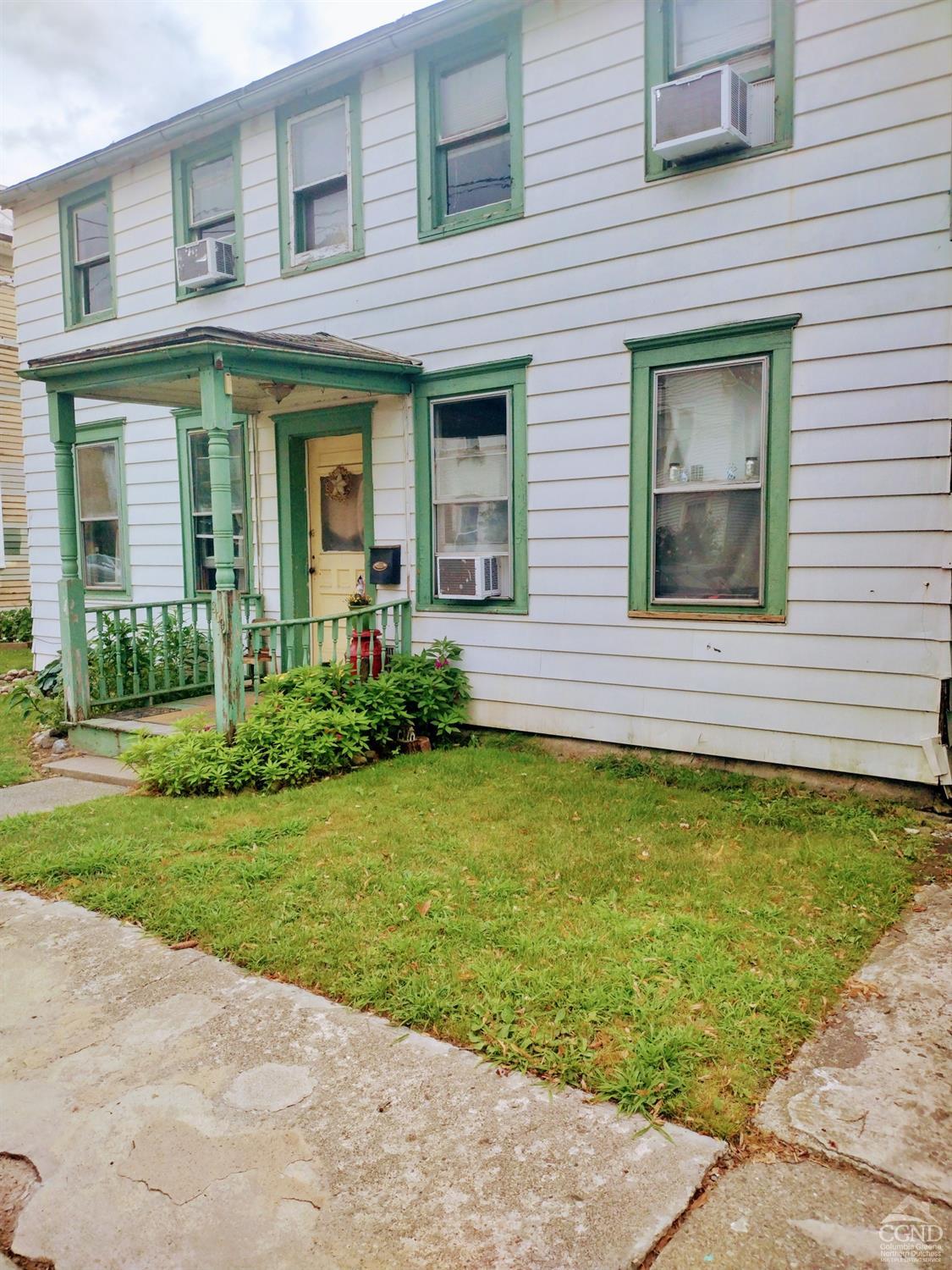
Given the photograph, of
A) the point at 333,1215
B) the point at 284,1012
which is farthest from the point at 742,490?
the point at 333,1215

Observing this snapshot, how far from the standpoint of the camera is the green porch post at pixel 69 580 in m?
7.40

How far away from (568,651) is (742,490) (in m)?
1.68

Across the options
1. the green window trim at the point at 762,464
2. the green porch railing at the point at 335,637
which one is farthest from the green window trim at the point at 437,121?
the green porch railing at the point at 335,637

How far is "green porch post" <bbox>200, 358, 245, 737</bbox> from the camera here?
617 centimetres

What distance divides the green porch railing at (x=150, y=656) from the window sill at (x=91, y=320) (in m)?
3.53

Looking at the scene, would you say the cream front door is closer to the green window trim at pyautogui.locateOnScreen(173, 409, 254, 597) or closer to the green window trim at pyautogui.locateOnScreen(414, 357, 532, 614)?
the green window trim at pyautogui.locateOnScreen(414, 357, 532, 614)

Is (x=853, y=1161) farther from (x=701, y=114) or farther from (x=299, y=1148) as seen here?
(x=701, y=114)

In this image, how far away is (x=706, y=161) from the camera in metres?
5.71

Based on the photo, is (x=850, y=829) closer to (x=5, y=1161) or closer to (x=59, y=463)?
(x=5, y=1161)

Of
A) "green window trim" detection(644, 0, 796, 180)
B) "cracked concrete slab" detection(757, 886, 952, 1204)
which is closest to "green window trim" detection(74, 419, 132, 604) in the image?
"green window trim" detection(644, 0, 796, 180)

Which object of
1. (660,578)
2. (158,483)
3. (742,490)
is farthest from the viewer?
(158,483)

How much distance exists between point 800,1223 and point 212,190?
924cm

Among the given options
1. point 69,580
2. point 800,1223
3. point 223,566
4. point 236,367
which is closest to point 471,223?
point 236,367

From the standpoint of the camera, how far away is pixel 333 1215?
2.21 metres
